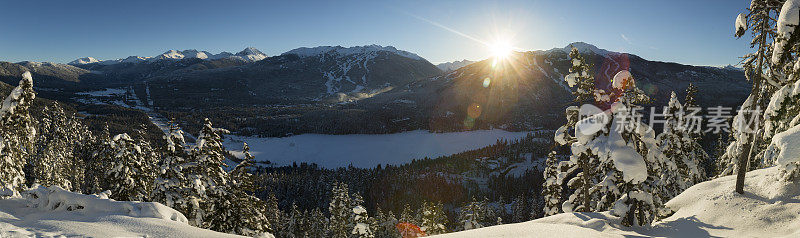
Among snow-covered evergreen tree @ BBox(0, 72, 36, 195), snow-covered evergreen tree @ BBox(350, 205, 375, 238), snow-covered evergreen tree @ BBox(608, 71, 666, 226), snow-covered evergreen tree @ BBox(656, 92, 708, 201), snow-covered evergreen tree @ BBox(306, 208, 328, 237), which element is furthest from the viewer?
snow-covered evergreen tree @ BBox(306, 208, 328, 237)

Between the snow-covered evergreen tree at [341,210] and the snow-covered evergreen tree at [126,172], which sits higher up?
the snow-covered evergreen tree at [126,172]

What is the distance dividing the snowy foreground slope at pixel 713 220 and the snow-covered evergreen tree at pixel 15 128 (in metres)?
20.3

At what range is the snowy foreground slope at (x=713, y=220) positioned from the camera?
11422mm

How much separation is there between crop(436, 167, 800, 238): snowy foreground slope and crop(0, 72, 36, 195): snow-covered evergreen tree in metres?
20.3

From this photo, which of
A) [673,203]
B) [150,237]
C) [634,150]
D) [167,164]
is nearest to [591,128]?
[634,150]

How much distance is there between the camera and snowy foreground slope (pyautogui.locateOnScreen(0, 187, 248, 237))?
9.67 meters

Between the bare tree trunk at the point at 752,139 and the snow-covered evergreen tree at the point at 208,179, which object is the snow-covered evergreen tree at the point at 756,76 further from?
the snow-covered evergreen tree at the point at 208,179

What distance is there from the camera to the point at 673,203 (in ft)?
56.0

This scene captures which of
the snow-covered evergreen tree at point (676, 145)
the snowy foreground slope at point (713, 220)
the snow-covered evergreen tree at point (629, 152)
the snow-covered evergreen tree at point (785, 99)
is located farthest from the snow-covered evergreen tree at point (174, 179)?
the snow-covered evergreen tree at point (676, 145)

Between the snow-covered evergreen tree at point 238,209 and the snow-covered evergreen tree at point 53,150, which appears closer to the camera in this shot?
the snow-covered evergreen tree at point 238,209

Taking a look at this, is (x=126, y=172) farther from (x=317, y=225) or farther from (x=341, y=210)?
(x=317, y=225)

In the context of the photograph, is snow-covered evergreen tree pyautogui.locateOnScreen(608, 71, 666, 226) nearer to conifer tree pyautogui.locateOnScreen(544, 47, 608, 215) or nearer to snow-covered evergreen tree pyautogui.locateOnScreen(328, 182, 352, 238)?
conifer tree pyautogui.locateOnScreen(544, 47, 608, 215)

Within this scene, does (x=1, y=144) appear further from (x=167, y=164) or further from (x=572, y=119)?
(x=572, y=119)

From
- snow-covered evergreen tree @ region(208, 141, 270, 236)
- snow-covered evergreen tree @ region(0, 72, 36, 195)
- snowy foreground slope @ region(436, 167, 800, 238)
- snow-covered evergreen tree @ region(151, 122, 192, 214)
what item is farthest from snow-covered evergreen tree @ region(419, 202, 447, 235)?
snow-covered evergreen tree @ region(0, 72, 36, 195)
